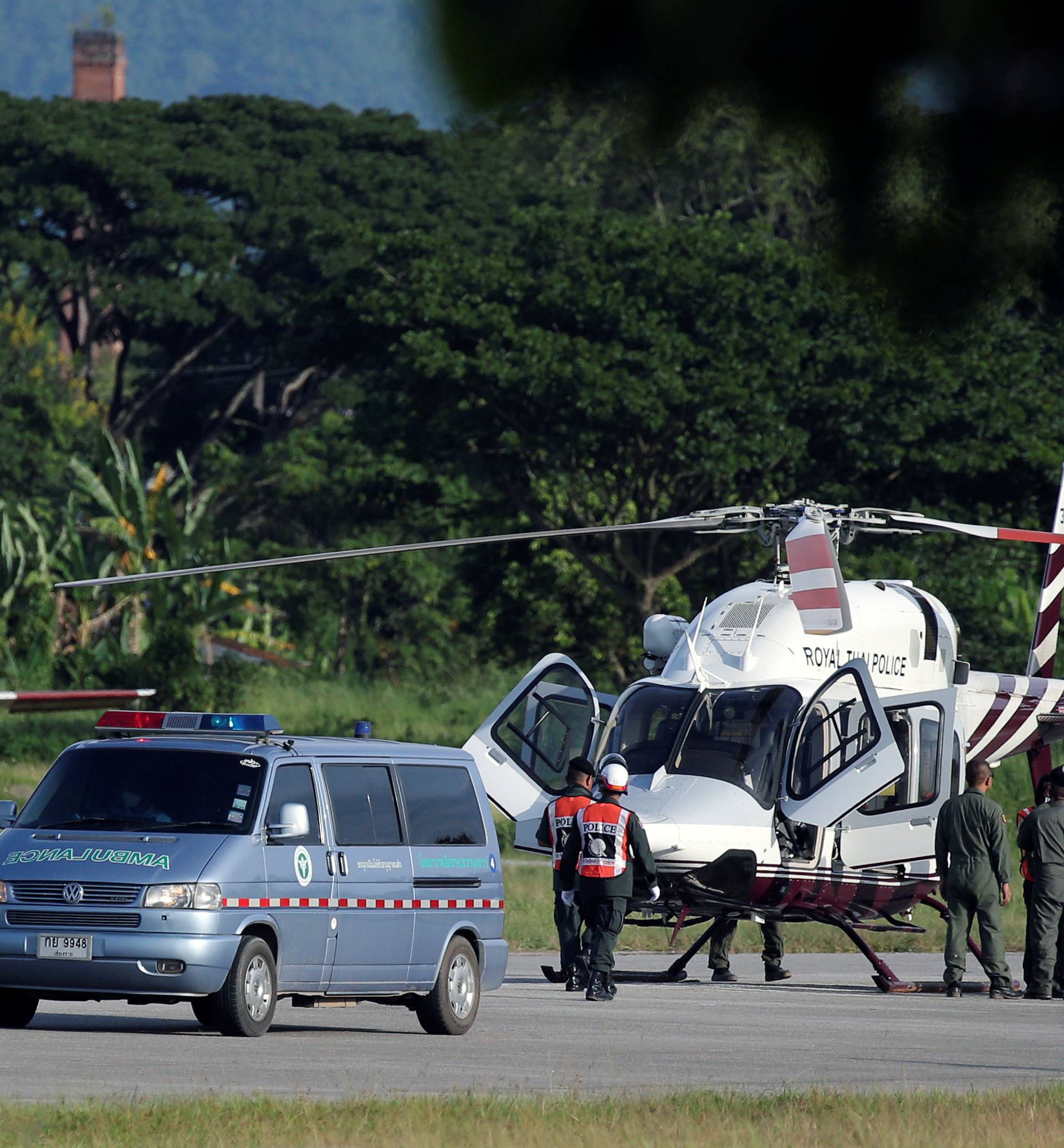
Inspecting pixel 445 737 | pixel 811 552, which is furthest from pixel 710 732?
pixel 445 737

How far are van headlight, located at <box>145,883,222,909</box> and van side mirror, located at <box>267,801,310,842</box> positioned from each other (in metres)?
0.63

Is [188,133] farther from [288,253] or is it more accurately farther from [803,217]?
[803,217]

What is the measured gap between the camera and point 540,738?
18.4m

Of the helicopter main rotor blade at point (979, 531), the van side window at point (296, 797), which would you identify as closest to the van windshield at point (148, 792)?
the van side window at point (296, 797)

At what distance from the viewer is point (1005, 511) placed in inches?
1550

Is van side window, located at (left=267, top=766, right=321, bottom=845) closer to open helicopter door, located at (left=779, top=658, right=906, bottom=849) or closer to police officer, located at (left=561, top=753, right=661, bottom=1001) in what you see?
police officer, located at (left=561, top=753, right=661, bottom=1001)

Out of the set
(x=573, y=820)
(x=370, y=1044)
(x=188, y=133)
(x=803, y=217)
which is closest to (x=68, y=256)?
(x=188, y=133)

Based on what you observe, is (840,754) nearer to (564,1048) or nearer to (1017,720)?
(1017,720)

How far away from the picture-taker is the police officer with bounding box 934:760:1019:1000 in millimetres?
16391

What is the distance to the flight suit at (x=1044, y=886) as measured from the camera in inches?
644

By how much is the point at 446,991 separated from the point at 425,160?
47363 mm

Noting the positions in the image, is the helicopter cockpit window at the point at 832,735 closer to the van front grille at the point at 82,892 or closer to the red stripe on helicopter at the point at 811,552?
the red stripe on helicopter at the point at 811,552

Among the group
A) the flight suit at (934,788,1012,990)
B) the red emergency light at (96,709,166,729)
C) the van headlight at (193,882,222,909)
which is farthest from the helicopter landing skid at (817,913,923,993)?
the van headlight at (193,882,222,909)

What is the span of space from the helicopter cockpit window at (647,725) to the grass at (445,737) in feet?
16.0
